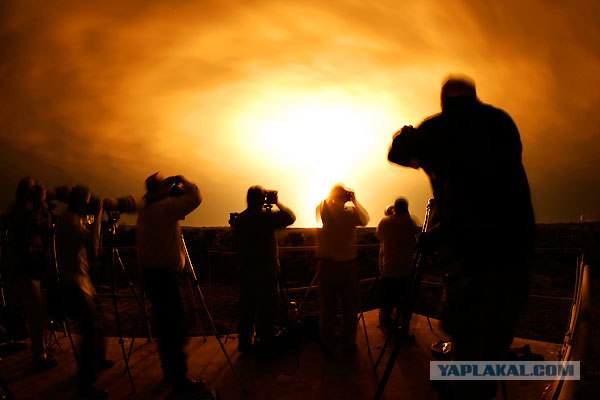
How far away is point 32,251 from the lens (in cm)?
404

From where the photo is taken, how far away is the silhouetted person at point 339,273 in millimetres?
4410

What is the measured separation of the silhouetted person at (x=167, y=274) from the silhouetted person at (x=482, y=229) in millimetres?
2405

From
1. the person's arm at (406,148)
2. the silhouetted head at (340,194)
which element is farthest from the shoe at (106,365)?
the person's arm at (406,148)

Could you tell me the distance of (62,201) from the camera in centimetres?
400

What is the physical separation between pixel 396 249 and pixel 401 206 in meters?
0.62

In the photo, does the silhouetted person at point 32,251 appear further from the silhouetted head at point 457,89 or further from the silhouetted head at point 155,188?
the silhouetted head at point 457,89

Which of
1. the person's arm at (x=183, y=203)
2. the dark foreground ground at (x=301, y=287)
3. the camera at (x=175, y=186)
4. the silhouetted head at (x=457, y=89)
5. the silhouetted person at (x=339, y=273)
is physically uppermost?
the silhouetted head at (x=457, y=89)

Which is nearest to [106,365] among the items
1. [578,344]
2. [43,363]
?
[43,363]

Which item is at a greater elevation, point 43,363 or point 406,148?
point 406,148

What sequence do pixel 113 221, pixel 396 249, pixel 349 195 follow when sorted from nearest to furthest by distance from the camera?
pixel 113 221 → pixel 349 195 → pixel 396 249

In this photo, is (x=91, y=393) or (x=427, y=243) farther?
(x=91, y=393)

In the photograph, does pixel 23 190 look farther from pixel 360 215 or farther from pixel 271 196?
pixel 360 215

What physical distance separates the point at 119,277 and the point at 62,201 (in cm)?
1430

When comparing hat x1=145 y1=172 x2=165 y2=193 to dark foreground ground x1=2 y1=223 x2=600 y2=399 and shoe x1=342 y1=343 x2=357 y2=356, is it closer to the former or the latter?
dark foreground ground x1=2 y1=223 x2=600 y2=399
